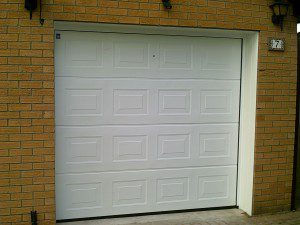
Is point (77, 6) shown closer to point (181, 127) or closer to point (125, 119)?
point (125, 119)

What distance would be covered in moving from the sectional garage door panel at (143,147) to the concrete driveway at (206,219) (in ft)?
2.10

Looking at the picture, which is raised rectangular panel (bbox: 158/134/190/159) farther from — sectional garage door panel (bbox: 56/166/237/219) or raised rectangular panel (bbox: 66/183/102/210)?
raised rectangular panel (bbox: 66/183/102/210)

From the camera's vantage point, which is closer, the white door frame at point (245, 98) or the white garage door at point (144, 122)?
the white garage door at point (144, 122)

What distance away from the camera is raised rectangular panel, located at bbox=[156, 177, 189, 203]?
488 centimetres

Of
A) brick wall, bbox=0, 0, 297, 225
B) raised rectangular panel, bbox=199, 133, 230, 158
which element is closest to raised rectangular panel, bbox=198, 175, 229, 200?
raised rectangular panel, bbox=199, 133, 230, 158

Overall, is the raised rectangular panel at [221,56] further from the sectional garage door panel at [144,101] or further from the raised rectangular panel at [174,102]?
the raised rectangular panel at [174,102]

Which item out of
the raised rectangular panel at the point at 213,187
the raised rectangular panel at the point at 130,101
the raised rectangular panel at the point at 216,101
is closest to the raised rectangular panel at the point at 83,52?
the raised rectangular panel at the point at 130,101

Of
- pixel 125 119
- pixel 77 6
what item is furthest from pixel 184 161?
pixel 77 6

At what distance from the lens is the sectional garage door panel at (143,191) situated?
4.58 meters

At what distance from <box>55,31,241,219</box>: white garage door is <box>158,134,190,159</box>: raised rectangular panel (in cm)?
1

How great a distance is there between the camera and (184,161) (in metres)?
4.91

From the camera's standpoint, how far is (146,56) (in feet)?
15.3

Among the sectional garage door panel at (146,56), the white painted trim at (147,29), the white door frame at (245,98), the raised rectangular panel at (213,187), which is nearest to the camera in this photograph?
the white painted trim at (147,29)

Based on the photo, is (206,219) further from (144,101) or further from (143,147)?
(144,101)
